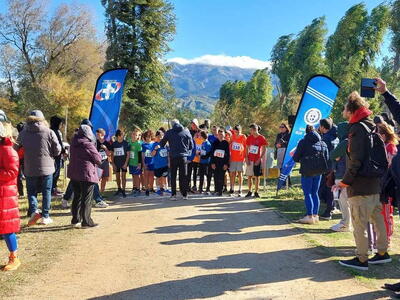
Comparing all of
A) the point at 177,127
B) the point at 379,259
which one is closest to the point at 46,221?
the point at 177,127

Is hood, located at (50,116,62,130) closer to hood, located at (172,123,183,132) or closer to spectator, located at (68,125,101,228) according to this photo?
spectator, located at (68,125,101,228)

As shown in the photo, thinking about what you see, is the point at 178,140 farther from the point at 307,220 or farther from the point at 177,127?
the point at 307,220

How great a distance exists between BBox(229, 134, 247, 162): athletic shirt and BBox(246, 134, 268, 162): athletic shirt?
45cm

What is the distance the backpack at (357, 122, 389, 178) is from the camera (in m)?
4.86

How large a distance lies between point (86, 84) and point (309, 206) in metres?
37.6

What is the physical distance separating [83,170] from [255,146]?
5.19 m

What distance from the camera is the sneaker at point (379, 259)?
5.25 meters

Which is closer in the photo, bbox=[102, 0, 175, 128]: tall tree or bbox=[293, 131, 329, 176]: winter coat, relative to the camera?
bbox=[293, 131, 329, 176]: winter coat

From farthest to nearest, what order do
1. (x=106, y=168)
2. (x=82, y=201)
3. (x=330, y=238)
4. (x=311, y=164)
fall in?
1. (x=106, y=168)
2. (x=311, y=164)
3. (x=82, y=201)
4. (x=330, y=238)

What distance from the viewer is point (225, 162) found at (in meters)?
11.1

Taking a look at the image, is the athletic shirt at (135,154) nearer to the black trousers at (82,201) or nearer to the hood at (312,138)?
the black trousers at (82,201)

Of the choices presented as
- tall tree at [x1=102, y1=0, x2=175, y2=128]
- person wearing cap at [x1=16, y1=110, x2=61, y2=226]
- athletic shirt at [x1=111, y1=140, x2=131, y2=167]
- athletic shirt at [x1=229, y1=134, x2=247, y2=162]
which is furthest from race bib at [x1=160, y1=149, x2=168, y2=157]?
tall tree at [x1=102, y1=0, x2=175, y2=128]

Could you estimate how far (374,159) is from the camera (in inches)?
196

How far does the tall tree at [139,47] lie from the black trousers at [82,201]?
76.0 ft
